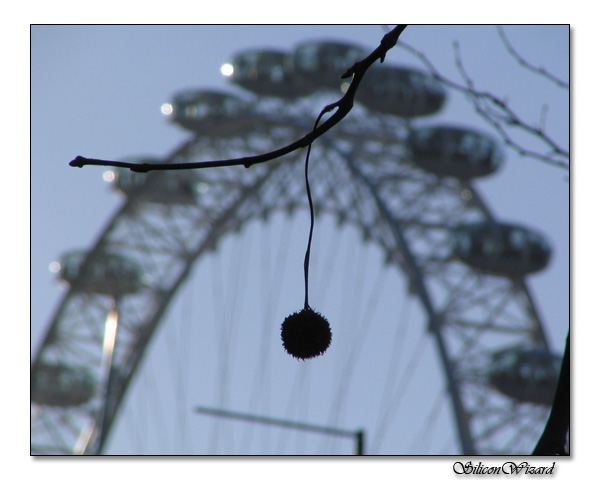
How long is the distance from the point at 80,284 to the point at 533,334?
1095 cm

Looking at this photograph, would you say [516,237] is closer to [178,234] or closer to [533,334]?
[533,334]

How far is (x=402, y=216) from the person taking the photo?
1193 inches

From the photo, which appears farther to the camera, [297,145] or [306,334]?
[306,334]

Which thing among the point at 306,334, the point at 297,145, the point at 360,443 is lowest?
the point at 360,443

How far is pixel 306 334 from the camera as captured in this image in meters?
2.86

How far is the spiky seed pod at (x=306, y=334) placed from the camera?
9.34ft
